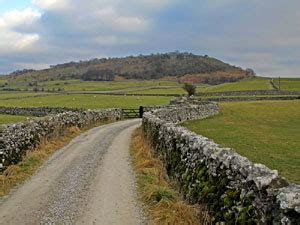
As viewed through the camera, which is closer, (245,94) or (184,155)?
(184,155)

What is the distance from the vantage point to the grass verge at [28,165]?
1544cm

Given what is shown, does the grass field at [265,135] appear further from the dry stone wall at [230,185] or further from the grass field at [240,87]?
the grass field at [240,87]

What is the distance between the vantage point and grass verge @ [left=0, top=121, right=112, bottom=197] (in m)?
15.4

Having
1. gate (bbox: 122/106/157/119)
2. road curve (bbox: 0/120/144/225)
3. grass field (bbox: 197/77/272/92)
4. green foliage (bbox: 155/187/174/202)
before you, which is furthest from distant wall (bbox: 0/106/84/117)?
grass field (bbox: 197/77/272/92)

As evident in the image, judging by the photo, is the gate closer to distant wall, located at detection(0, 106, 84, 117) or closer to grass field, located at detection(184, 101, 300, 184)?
grass field, located at detection(184, 101, 300, 184)

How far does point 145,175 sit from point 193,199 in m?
5.05

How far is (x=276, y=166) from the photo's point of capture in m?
20.6

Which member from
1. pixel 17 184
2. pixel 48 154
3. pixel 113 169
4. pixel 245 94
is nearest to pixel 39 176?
pixel 17 184

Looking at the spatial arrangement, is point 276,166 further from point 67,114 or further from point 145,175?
point 67,114

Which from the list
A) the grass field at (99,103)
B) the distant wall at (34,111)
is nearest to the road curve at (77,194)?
the distant wall at (34,111)

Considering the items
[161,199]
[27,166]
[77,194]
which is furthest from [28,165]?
[161,199]

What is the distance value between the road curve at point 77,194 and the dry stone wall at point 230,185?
1694 mm

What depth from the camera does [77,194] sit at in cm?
1374

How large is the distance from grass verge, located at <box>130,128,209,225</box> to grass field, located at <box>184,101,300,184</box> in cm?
535
